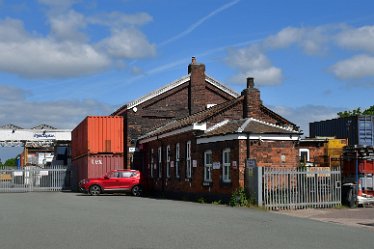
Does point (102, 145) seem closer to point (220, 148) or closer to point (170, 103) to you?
point (170, 103)

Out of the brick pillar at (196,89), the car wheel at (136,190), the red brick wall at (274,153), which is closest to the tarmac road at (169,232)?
the red brick wall at (274,153)

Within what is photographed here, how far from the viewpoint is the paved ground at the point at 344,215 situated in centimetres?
1766

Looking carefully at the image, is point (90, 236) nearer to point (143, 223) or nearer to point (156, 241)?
point (156, 241)

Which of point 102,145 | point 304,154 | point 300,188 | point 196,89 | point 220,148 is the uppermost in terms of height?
point 196,89

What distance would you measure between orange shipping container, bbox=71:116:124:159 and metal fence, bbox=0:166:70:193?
5.01 m

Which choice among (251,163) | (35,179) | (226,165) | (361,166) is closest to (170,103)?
(35,179)

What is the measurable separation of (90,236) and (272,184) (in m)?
11.3

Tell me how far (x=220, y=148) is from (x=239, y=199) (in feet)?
11.3

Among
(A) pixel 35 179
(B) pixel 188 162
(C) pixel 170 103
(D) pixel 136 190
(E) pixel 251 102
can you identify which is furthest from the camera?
(A) pixel 35 179

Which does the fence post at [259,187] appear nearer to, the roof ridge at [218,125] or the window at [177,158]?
the roof ridge at [218,125]

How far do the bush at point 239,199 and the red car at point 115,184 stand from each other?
11928 mm

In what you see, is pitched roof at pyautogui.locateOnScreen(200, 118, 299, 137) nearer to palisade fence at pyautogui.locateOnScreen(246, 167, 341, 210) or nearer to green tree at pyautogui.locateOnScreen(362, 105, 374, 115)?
palisade fence at pyautogui.locateOnScreen(246, 167, 341, 210)

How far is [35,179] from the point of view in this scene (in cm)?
4538

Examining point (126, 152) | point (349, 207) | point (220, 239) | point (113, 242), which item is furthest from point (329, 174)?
point (126, 152)
